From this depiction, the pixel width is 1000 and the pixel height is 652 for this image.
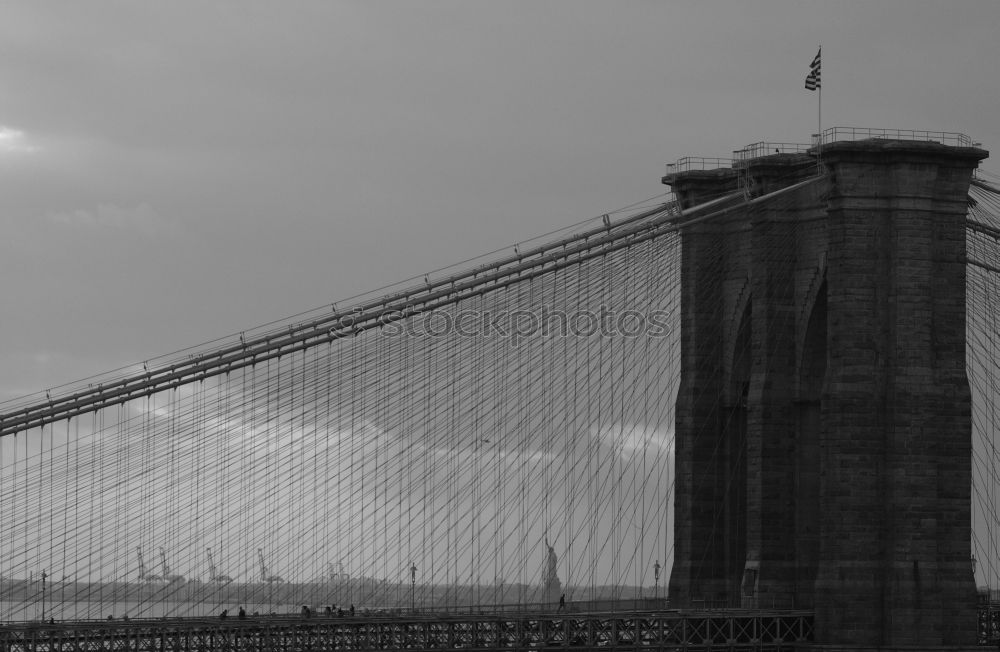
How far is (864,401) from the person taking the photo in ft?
212

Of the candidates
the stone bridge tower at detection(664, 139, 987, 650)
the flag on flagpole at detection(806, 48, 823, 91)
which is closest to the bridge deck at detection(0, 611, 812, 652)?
the stone bridge tower at detection(664, 139, 987, 650)

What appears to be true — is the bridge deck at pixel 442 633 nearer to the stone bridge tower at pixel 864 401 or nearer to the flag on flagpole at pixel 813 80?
the stone bridge tower at pixel 864 401

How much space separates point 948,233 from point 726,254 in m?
10.1

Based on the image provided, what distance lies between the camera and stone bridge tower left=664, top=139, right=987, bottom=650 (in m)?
64.3

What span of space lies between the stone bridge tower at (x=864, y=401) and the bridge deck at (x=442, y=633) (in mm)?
2595

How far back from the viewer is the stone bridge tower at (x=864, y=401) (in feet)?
211

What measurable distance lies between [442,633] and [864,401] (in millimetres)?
15917

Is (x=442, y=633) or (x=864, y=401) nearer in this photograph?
(x=442, y=633)

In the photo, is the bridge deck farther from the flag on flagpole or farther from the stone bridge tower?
the flag on flagpole

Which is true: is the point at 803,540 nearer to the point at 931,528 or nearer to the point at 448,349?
the point at 931,528

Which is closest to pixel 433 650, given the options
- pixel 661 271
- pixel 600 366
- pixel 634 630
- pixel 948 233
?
pixel 634 630

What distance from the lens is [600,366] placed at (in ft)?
220

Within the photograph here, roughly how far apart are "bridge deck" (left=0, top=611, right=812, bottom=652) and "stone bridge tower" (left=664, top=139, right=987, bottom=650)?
259cm

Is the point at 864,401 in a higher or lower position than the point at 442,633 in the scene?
higher
